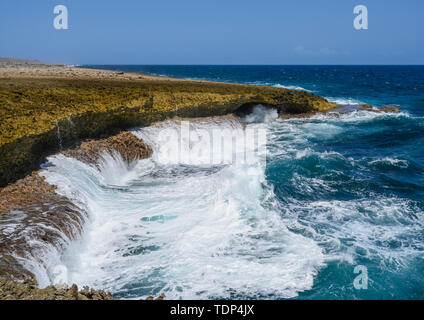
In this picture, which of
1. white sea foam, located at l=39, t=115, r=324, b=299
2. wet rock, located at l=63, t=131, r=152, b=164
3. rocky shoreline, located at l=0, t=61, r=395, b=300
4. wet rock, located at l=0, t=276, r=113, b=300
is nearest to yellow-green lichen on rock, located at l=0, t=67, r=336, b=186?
rocky shoreline, located at l=0, t=61, r=395, b=300

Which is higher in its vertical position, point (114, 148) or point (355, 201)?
point (114, 148)

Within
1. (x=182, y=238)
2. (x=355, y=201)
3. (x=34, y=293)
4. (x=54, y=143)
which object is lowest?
(x=182, y=238)

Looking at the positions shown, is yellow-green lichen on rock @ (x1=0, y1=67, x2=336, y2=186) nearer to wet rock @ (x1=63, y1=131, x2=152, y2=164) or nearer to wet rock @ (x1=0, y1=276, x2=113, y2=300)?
wet rock @ (x1=63, y1=131, x2=152, y2=164)

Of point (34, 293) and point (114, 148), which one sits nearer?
point (34, 293)

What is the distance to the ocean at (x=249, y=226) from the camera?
25.1 ft

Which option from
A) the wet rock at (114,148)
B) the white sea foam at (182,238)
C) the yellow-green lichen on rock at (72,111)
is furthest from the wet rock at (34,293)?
the wet rock at (114,148)

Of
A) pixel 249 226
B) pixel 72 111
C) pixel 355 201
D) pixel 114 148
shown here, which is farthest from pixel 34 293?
pixel 355 201

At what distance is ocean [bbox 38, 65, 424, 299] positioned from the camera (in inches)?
301

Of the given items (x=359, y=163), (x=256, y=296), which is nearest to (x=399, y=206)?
(x=359, y=163)

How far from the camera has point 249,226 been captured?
1016cm

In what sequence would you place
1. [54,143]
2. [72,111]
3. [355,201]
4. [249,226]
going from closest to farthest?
[249,226]
[355,201]
[54,143]
[72,111]

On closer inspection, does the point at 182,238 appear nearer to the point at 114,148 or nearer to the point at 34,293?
the point at 34,293
